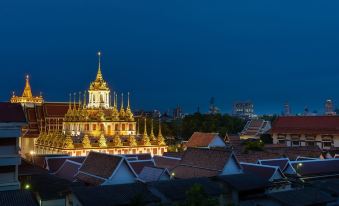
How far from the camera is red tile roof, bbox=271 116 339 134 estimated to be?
58969mm

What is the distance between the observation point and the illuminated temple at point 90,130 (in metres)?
50.5

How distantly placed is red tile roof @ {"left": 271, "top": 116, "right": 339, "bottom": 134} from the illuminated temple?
2048 centimetres

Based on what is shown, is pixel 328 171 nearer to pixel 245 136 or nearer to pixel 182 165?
pixel 182 165

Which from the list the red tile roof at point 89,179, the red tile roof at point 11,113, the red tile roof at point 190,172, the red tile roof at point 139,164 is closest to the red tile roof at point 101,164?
the red tile roof at point 89,179

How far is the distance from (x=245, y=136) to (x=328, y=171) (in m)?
40.8

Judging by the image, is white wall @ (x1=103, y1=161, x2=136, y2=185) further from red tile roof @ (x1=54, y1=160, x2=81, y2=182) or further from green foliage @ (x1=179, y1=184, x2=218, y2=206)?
green foliage @ (x1=179, y1=184, x2=218, y2=206)

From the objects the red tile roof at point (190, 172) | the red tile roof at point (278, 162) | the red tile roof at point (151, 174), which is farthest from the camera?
the red tile roof at point (278, 162)

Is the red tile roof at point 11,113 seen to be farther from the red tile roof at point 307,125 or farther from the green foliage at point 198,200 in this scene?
the red tile roof at point 307,125

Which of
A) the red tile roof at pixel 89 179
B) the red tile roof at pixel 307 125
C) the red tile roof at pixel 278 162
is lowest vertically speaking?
the red tile roof at pixel 89 179

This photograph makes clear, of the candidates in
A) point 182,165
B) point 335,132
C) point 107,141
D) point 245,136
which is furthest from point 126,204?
point 245,136

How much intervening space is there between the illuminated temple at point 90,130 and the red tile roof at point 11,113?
25.5 metres

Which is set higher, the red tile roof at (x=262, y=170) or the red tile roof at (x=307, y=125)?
the red tile roof at (x=307, y=125)

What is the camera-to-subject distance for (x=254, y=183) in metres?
26.0

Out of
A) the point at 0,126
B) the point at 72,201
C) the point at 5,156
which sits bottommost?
the point at 72,201
